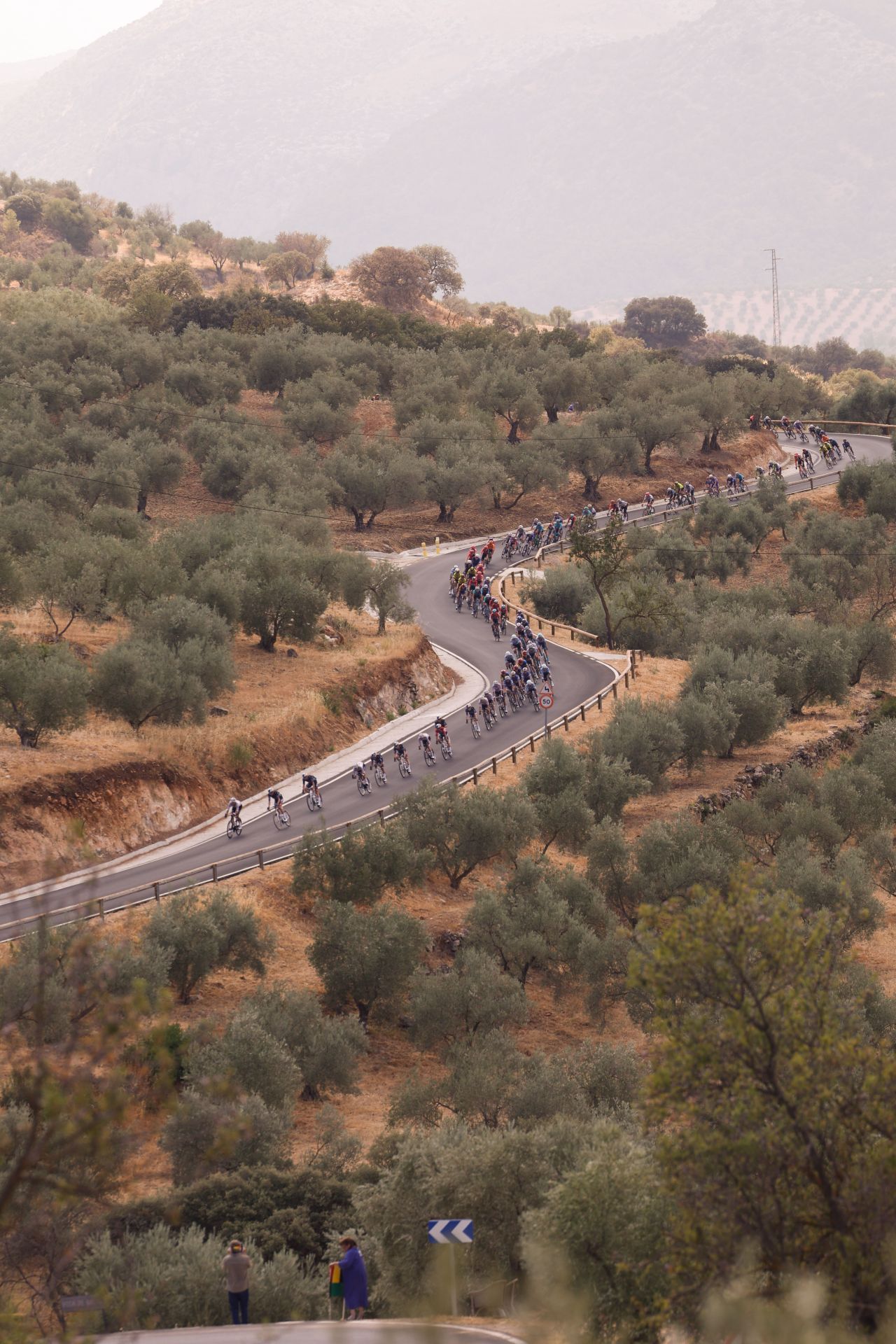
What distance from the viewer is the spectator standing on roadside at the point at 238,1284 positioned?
15.6 meters

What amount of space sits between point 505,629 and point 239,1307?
5023 cm

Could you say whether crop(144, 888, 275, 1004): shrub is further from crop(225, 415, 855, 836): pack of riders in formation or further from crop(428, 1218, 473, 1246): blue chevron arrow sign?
crop(428, 1218, 473, 1246): blue chevron arrow sign

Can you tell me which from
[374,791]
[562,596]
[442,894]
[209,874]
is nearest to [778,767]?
[374,791]

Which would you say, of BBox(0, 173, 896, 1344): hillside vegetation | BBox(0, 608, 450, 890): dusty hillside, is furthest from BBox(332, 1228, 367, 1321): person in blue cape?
BBox(0, 608, 450, 890): dusty hillside

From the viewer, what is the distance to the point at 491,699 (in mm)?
51438

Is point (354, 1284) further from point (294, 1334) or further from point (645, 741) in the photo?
point (645, 741)

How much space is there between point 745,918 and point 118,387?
84.3 metres

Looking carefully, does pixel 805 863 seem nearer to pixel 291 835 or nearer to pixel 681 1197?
pixel 291 835

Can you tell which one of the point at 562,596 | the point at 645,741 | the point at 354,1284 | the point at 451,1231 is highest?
the point at 451,1231

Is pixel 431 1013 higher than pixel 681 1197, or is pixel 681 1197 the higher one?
pixel 681 1197

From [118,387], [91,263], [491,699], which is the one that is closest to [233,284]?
[91,263]

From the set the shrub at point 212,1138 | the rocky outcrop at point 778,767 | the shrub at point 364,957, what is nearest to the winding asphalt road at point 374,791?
the shrub at point 212,1138

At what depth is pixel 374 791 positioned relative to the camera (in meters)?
43.1

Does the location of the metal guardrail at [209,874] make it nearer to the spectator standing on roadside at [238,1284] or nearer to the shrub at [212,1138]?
the shrub at [212,1138]
